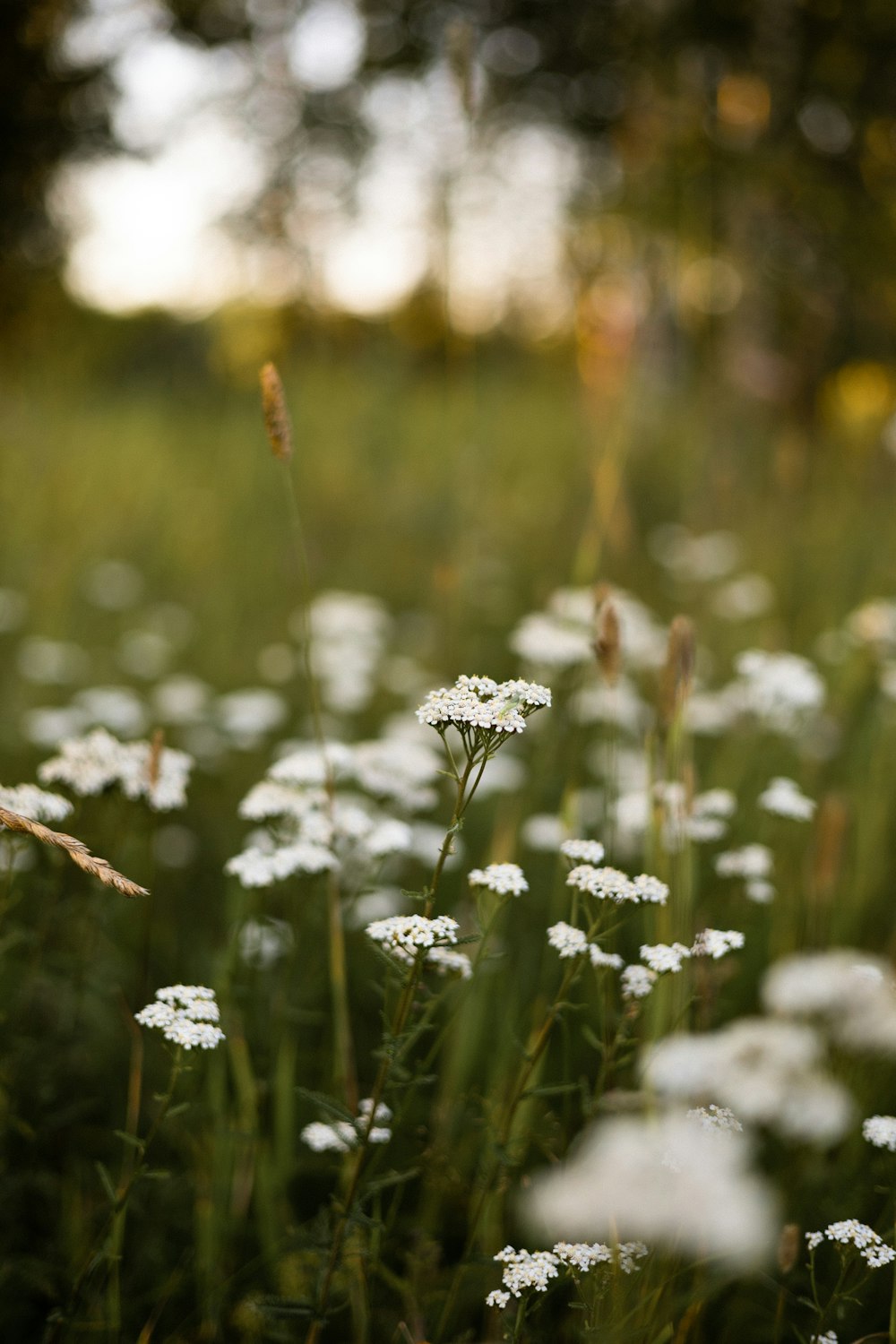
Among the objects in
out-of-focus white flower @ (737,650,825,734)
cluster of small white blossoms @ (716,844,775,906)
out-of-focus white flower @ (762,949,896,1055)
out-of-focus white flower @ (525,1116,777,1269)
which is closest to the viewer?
out-of-focus white flower @ (525,1116,777,1269)

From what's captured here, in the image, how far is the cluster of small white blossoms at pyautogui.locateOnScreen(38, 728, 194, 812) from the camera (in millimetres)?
1362

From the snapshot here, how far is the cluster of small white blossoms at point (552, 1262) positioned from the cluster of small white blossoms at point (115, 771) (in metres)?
0.71

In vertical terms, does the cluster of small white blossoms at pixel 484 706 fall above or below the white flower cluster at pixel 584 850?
above

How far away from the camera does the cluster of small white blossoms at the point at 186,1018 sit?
0.99m

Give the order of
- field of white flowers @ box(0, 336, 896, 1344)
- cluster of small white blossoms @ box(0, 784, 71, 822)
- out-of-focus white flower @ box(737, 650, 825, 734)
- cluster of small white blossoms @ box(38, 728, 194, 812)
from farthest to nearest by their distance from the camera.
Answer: out-of-focus white flower @ box(737, 650, 825, 734), cluster of small white blossoms @ box(38, 728, 194, 812), cluster of small white blossoms @ box(0, 784, 71, 822), field of white flowers @ box(0, 336, 896, 1344)

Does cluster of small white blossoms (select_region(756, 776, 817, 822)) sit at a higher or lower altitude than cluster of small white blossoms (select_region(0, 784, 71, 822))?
higher

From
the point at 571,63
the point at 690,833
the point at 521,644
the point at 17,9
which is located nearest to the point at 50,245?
the point at 17,9

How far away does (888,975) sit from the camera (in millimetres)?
1364

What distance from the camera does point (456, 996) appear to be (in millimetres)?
1695

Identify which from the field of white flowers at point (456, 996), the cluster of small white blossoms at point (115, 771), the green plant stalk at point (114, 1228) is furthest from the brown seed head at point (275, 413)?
the green plant stalk at point (114, 1228)

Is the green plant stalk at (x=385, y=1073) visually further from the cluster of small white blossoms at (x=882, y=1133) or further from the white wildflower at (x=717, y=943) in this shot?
the cluster of small white blossoms at (x=882, y=1133)

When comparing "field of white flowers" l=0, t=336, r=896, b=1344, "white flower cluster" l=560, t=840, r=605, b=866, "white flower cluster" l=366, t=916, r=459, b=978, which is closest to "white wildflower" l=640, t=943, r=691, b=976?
"field of white flowers" l=0, t=336, r=896, b=1344

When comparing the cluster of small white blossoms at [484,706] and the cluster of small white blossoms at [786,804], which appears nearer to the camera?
the cluster of small white blossoms at [484,706]

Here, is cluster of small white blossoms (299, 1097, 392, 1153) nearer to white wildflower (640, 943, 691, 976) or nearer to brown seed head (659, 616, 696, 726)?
white wildflower (640, 943, 691, 976)
